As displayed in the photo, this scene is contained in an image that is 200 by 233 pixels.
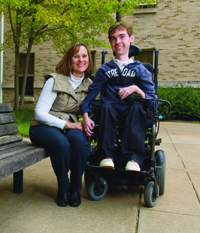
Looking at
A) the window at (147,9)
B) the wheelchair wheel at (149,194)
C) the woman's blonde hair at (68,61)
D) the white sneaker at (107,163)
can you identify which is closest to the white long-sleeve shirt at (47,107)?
the woman's blonde hair at (68,61)

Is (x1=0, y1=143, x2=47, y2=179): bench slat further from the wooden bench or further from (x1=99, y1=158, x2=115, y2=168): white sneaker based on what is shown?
(x1=99, y1=158, x2=115, y2=168): white sneaker

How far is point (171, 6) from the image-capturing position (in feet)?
40.7

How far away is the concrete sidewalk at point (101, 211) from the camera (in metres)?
2.05

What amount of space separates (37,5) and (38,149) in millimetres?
6631

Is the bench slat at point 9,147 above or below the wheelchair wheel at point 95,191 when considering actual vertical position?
above

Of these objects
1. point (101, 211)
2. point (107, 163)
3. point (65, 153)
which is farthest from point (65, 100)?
point (101, 211)

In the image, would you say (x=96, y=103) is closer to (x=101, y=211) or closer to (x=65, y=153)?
(x=65, y=153)

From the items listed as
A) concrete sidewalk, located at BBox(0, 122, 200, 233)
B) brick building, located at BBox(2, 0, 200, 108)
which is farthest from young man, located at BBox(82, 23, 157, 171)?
brick building, located at BBox(2, 0, 200, 108)

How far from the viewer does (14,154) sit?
2.29 m

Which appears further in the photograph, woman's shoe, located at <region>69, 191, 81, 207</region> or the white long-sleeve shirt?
the white long-sleeve shirt

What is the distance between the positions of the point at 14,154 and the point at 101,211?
3.05ft

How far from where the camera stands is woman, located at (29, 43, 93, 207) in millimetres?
2449

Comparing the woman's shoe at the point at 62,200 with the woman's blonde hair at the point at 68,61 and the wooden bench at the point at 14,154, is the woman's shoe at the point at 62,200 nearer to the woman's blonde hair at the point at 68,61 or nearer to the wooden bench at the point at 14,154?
the wooden bench at the point at 14,154

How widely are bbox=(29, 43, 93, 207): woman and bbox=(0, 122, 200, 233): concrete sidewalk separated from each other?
0.23 metres
